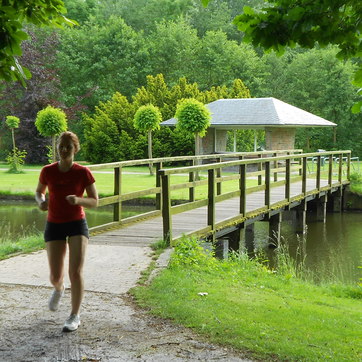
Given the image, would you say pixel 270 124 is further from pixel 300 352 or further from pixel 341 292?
pixel 300 352

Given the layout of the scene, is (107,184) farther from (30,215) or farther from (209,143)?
(209,143)

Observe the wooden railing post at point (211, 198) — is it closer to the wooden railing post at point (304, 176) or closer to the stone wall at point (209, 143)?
the wooden railing post at point (304, 176)

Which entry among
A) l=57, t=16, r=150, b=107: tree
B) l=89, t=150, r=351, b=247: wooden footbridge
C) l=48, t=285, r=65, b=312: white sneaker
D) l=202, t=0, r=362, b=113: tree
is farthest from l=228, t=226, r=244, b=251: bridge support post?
l=57, t=16, r=150, b=107: tree

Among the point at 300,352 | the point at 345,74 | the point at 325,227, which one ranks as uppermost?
the point at 345,74

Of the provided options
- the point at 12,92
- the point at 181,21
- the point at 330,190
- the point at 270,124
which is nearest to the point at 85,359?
the point at 330,190

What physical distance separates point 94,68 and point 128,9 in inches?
A: 721

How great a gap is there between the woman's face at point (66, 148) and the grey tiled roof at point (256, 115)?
25.2 meters

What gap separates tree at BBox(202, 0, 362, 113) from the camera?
4270mm

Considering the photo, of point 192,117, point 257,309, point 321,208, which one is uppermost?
point 192,117

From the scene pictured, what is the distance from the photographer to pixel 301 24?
4238mm

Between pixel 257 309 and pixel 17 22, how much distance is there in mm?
3165

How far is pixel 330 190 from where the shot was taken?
19.5 m

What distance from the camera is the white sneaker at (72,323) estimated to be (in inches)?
188

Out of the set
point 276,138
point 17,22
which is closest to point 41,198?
point 17,22
